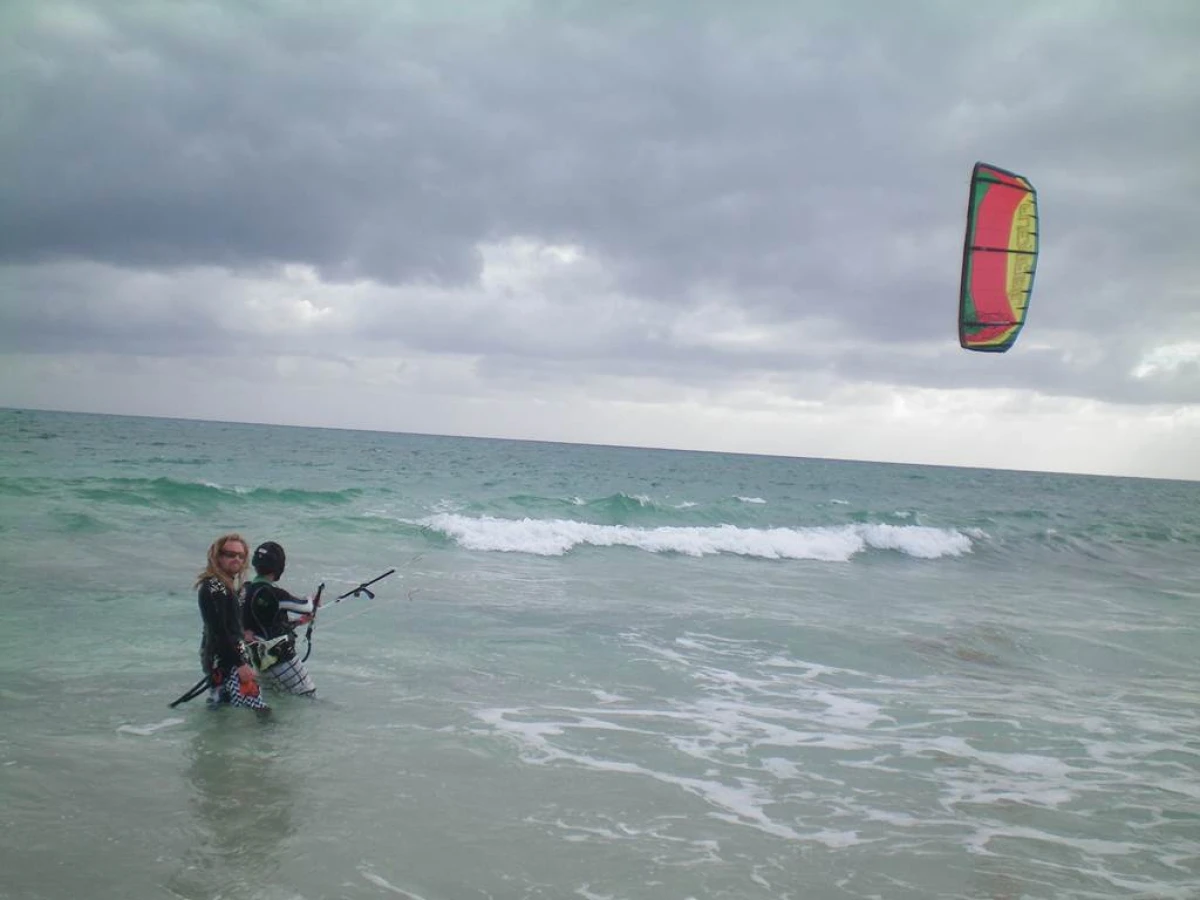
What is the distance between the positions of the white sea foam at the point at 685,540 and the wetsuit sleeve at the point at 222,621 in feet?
41.2

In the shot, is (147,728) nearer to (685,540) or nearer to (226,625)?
(226,625)

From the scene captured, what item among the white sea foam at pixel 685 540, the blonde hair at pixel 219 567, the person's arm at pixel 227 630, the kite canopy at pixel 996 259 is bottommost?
the white sea foam at pixel 685 540

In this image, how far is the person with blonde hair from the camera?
5.84 m

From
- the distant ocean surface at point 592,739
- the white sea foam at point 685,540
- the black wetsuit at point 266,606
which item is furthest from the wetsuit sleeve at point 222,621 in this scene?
the white sea foam at point 685,540

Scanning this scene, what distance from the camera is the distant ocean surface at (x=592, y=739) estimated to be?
4.48m

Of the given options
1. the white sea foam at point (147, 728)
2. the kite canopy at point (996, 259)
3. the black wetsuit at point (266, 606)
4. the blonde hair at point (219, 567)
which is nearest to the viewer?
the blonde hair at point (219, 567)

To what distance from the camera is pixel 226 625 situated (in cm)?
595

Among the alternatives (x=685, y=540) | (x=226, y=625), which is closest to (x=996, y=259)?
(x=226, y=625)

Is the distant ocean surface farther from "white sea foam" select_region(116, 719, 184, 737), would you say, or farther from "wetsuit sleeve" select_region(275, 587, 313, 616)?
"wetsuit sleeve" select_region(275, 587, 313, 616)

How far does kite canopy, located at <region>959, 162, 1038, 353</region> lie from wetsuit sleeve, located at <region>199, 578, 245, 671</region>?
5.77m

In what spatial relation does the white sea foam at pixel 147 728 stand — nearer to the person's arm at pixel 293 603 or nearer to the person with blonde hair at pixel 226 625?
the person with blonde hair at pixel 226 625

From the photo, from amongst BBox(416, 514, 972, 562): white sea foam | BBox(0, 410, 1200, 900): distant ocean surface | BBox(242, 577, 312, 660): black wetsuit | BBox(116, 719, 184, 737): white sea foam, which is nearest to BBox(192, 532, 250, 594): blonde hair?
BBox(242, 577, 312, 660): black wetsuit

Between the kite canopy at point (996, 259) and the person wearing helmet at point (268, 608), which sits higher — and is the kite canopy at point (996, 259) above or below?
above

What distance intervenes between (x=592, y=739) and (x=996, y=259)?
4.94 meters
